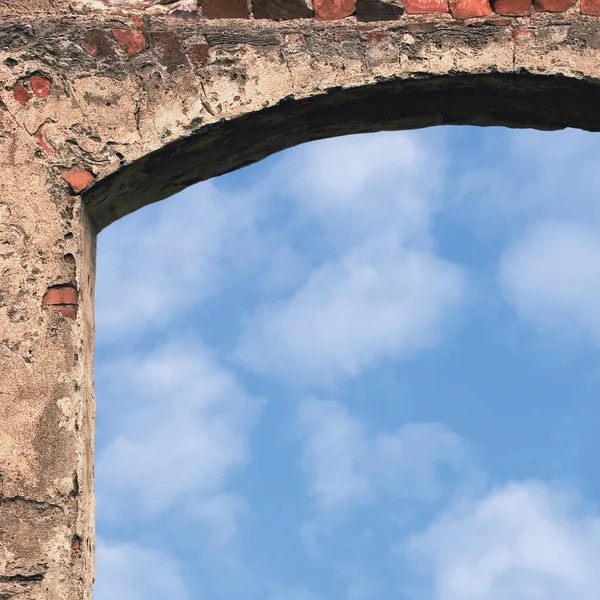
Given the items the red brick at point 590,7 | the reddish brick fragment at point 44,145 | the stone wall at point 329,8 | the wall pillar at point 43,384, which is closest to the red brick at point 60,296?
the wall pillar at point 43,384

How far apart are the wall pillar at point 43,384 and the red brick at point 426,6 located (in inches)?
45.5

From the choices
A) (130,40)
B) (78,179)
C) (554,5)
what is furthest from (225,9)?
(554,5)

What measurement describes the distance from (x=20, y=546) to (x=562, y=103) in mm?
2070

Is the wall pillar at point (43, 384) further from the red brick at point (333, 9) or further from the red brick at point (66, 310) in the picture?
the red brick at point (333, 9)

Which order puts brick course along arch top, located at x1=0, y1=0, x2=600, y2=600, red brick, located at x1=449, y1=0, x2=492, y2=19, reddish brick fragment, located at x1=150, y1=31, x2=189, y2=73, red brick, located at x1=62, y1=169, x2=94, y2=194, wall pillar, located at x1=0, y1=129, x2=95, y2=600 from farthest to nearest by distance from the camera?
1. red brick, located at x1=449, y1=0, x2=492, y2=19
2. reddish brick fragment, located at x1=150, y1=31, x2=189, y2=73
3. red brick, located at x1=62, y1=169, x2=94, y2=194
4. brick course along arch top, located at x1=0, y1=0, x2=600, y2=600
5. wall pillar, located at x1=0, y1=129, x2=95, y2=600

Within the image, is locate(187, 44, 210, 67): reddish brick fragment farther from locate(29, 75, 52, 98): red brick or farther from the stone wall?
locate(29, 75, 52, 98): red brick

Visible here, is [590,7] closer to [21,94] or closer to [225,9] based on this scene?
[225,9]

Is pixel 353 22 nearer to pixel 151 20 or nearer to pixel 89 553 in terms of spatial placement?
pixel 151 20

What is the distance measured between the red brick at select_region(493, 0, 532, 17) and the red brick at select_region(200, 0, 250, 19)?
0.75 m

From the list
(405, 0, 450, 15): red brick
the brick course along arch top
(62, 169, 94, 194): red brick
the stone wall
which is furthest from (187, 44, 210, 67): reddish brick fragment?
(405, 0, 450, 15): red brick

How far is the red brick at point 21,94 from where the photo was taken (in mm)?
3371

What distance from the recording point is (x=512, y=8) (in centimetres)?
357

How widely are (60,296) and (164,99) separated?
2.14 ft

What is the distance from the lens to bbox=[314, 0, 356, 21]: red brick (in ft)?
11.6
